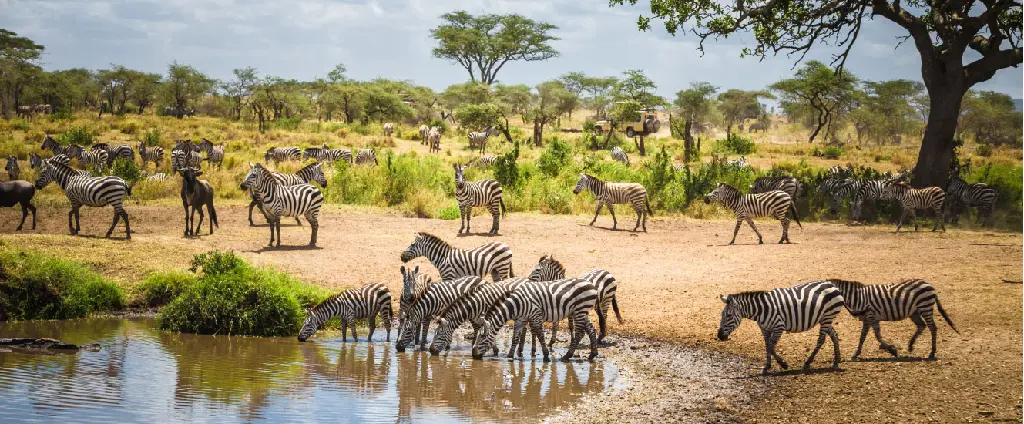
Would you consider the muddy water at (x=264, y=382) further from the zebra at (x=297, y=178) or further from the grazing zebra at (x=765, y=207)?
the grazing zebra at (x=765, y=207)

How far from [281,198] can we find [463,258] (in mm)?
6291

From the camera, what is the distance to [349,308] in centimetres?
1132

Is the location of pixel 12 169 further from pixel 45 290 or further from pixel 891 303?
pixel 891 303

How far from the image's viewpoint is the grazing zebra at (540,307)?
1023 centimetres

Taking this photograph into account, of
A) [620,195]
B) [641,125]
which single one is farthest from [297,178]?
[641,125]

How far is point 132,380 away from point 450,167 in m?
25.4

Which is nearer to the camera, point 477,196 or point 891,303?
point 891,303

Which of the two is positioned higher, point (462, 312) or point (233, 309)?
point (462, 312)

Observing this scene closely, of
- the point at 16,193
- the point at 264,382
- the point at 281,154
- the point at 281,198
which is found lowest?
the point at 264,382

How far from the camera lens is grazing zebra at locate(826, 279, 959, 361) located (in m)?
9.86

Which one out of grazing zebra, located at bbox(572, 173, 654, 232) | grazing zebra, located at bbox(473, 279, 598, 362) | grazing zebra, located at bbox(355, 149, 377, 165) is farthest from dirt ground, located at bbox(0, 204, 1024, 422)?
grazing zebra, located at bbox(355, 149, 377, 165)

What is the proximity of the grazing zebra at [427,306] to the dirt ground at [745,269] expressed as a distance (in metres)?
2.52

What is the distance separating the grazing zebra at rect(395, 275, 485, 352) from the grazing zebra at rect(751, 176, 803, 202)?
15592 millimetres

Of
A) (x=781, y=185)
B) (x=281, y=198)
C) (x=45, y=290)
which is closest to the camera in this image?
(x=45, y=290)
